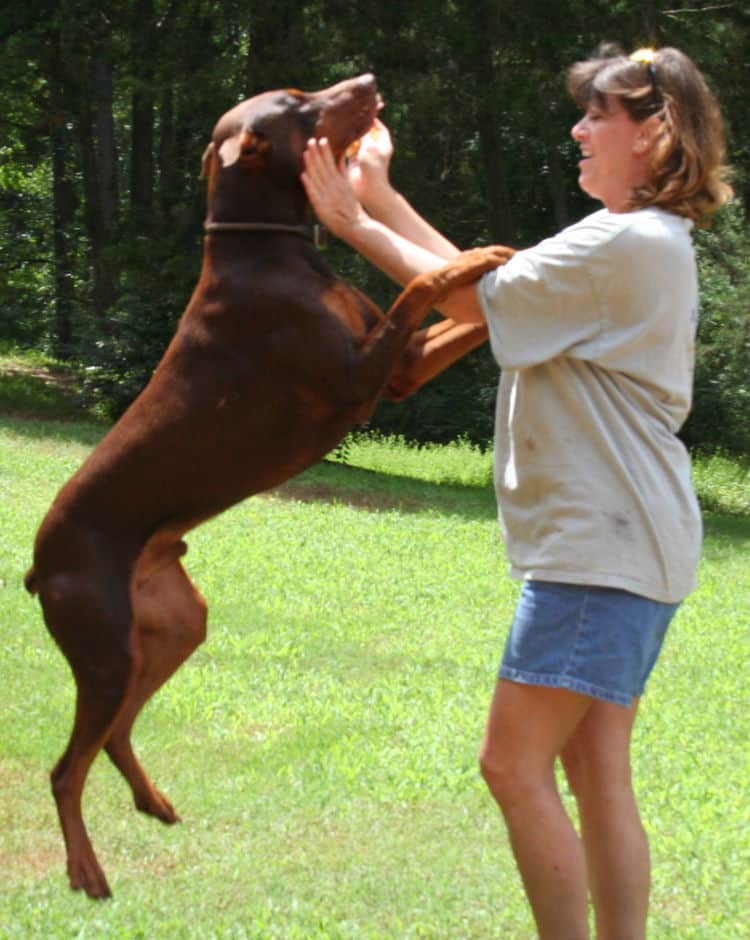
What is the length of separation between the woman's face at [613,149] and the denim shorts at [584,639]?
844 millimetres

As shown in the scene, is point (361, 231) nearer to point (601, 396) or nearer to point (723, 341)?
point (601, 396)

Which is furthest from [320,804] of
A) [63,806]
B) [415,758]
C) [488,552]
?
[488,552]

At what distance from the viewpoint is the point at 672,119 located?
2986 millimetres

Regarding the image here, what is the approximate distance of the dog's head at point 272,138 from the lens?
122 inches

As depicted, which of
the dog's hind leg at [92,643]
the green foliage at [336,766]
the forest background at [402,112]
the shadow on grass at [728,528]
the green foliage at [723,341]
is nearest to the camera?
the dog's hind leg at [92,643]

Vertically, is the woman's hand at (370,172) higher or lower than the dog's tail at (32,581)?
higher

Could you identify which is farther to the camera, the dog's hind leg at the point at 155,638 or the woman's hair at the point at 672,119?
the dog's hind leg at the point at 155,638

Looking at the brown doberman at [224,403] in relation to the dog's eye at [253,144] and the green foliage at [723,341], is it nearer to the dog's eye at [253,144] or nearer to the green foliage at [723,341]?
the dog's eye at [253,144]

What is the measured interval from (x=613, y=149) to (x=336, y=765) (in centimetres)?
334

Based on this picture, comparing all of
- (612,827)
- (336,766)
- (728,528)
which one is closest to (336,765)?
(336,766)

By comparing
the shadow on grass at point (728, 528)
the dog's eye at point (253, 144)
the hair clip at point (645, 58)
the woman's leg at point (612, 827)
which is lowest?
the shadow on grass at point (728, 528)

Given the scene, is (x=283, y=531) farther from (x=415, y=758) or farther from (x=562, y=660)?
(x=562, y=660)

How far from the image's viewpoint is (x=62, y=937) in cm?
405

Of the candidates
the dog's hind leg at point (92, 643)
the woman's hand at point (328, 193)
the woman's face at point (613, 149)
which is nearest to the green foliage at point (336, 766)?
the dog's hind leg at point (92, 643)
